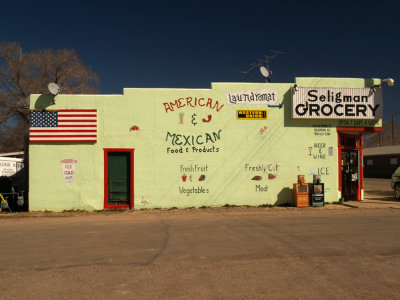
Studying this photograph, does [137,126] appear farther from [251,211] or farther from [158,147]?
[251,211]

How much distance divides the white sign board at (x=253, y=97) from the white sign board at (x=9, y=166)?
1218cm

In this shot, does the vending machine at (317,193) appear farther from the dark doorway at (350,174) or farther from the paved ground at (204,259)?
the paved ground at (204,259)

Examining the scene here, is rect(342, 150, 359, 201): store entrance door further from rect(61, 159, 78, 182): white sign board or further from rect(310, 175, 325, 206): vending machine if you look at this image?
rect(61, 159, 78, 182): white sign board

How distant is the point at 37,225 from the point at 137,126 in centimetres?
529

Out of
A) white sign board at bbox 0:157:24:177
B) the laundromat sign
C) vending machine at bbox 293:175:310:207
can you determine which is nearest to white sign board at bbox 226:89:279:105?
the laundromat sign

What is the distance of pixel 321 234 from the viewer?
7.50 metres

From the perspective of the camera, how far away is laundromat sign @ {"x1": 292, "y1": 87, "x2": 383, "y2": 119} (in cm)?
1338

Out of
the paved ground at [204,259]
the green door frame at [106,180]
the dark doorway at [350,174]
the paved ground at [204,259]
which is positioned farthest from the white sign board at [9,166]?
the dark doorway at [350,174]

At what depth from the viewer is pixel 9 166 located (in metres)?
16.5

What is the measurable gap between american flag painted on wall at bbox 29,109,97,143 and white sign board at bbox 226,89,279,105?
5.91 meters

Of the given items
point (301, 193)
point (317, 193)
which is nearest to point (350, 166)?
point (317, 193)

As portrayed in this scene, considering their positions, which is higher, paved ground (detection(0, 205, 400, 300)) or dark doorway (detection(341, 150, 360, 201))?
dark doorway (detection(341, 150, 360, 201))

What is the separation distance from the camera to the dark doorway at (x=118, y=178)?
41.7ft

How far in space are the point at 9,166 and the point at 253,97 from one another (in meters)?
13.5
